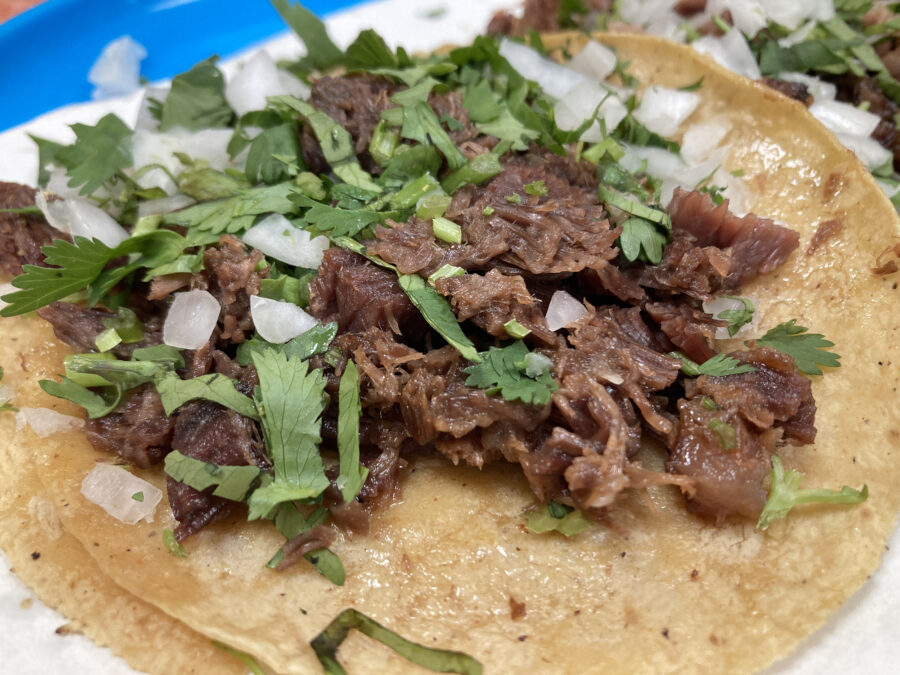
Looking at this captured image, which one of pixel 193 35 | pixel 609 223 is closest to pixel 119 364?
pixel 609 223

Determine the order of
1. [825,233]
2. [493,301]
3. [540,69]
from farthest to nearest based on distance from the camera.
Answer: [540,69] → [825,233] → [493,301]

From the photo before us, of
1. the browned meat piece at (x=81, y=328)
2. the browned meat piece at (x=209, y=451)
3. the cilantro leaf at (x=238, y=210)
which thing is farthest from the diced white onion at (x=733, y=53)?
the browned meat piece at (x=81, y=328)

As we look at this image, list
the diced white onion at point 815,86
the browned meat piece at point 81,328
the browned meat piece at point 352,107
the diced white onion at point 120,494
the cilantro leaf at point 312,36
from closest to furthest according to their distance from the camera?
the diced white onion at point 120,494 → the browned meat piece at point 81,328 → the browned meat piece at point 352,107 → the diced white onion at point 815,86 → the cilantro leaf at point 312,36

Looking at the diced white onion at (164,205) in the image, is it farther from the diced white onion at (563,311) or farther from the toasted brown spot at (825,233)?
the toasted brown spot at (825,233)

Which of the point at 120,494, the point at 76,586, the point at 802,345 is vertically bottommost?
the point at 76,586

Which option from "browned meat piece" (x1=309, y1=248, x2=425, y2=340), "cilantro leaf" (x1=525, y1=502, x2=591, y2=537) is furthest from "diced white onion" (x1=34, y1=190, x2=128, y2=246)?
"cilantro leaf" (x1=525, y1=502, x2=591, y2=537)

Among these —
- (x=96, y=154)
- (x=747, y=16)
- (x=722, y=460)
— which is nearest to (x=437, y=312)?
(x=722, y=460)

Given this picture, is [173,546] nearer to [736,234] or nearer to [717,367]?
[717,367]
